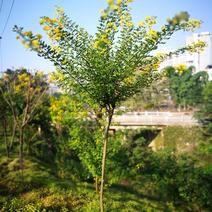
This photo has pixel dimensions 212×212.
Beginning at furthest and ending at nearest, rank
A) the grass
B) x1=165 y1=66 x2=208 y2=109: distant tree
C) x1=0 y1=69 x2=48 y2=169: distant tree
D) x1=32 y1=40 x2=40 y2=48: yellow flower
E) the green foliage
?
1. x1=165 y1=66 x2=208 y2=109: distant tree
2. the green foliage
3. x1=0 y1=69 x2=48 y2=169: distant tree
4. the grass
5. x1=32 y1=40 x2=40 y2=48: yellow flower

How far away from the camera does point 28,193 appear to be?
673cm

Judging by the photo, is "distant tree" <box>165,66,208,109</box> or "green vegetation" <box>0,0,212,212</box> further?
"distant tree" <box>165,66,208,109</box>

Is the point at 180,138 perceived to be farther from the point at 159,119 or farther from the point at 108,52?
the point at 108,52

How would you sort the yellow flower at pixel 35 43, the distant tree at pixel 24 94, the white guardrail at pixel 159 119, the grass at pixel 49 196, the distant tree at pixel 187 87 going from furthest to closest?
the distant tree at pixel 187 87 < the white guardrail at pixel 159 119 < the distant tree at pixel 24 94 < the grass at pixel 49 196 < the yellow flower at pixel 35 43

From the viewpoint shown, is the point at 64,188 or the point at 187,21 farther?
the point at 64,188

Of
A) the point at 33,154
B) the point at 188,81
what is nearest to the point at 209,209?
the point at 33,154

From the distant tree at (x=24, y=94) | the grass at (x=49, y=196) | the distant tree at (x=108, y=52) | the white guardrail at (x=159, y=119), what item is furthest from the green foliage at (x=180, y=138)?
the distant tree at (x=108, y=52)

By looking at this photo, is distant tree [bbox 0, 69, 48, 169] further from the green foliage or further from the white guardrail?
the green foliage

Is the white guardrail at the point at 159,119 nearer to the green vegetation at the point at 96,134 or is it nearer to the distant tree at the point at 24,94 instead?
the green vegetation at the point at 96,134

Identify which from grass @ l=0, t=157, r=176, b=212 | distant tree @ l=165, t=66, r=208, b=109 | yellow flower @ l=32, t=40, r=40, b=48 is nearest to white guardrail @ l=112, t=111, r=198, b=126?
grass @ l=0, t=157, r=176, b=212

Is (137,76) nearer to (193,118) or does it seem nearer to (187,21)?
(187,21)

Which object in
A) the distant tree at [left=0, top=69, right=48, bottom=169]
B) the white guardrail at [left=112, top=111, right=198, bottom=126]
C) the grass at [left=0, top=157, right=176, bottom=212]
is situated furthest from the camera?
the white guardrail at [left=112, top=111, right=198, bottom=126]

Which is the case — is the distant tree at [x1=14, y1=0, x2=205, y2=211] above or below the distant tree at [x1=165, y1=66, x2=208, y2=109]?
below

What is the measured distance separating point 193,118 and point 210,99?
2.31 meters
